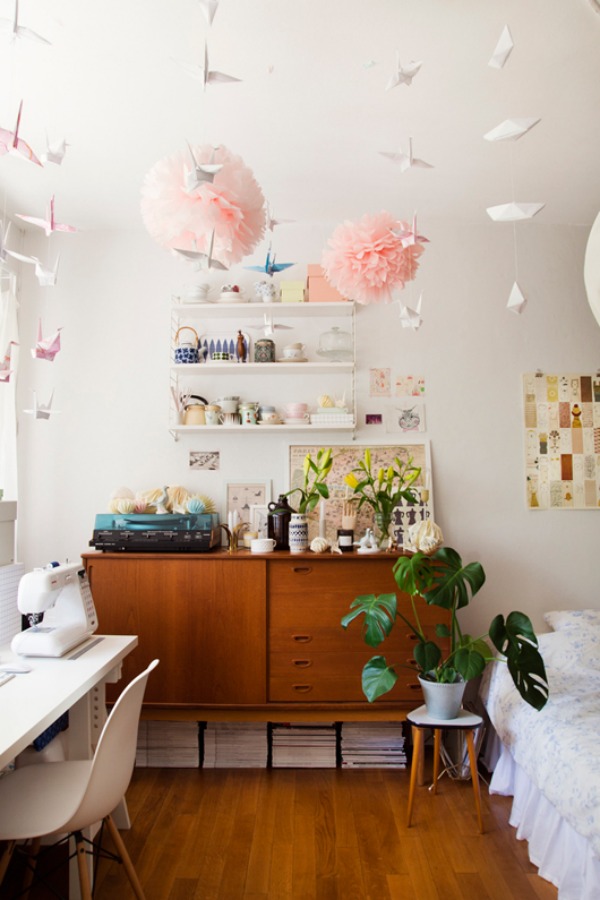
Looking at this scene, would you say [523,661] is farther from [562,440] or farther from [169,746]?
[169,746]

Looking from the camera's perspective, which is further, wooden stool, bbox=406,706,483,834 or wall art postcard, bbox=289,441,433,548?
wall art postcard, bbox=289,441,433,548

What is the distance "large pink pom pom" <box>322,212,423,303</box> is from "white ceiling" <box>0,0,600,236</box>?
2.17ft

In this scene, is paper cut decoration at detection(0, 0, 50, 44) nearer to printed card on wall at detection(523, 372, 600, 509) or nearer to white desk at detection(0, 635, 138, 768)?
white desk at detection(0, 635, 138, 768)

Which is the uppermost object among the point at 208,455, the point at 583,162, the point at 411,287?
the point at 583,162

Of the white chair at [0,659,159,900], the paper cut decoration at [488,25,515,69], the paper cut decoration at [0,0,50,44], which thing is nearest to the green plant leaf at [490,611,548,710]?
the white chair at [0,659,159,900]

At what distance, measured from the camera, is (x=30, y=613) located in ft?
7.07

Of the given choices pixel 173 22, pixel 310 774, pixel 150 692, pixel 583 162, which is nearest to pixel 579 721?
pixel 310 774

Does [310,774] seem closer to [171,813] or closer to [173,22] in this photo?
[171,813]

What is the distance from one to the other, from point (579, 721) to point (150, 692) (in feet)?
6.10

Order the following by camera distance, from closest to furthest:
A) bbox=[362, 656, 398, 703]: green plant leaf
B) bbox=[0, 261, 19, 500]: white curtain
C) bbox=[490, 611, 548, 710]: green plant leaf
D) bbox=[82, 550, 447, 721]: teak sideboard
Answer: bbox=[490, 611, 548, 710]: green plant leaf → bbox=[362, 656, 398, 703]: green plant leaf → bbox=[82, 550, 447, 721]: teak sideboard → bbox=[0, 261, 19, 500]: white curtain

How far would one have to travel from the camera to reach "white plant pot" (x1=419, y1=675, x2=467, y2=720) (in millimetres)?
2619

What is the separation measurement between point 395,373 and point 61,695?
2354 mm

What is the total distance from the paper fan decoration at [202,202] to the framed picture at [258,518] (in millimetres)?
1989

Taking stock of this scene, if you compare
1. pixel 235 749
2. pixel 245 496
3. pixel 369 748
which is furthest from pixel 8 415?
pixel 369 748
